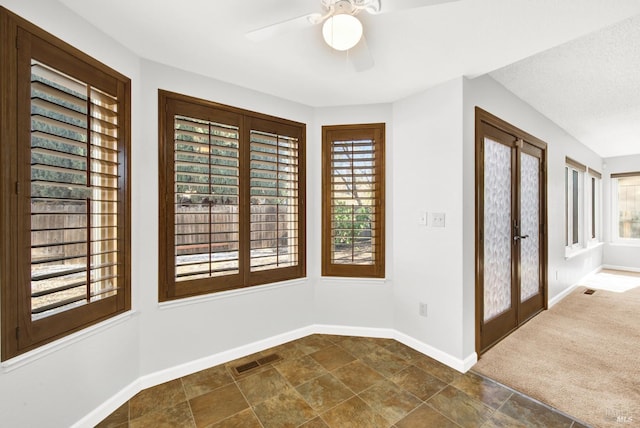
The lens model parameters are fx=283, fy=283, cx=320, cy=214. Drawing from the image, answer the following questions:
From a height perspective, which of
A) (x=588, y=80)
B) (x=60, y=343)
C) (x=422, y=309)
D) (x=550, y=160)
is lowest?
(x=422, y=309)

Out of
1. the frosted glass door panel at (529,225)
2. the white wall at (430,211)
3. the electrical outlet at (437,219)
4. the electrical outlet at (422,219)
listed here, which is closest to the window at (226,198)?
the white wall at (430,211)

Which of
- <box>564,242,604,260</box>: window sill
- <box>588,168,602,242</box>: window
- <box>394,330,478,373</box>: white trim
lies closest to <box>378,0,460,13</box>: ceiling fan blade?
<box>394,330,478,373</box>: white trim

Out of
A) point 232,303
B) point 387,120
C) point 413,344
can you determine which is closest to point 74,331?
point 232,303

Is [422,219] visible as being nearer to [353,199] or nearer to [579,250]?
[353,199]

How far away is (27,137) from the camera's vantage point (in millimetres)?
1447

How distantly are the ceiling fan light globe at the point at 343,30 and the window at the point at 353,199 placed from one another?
1620 mm

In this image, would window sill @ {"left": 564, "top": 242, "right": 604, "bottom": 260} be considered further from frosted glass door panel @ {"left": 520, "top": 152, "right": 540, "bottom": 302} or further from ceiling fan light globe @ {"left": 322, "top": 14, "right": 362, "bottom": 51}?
ceiling fan light globe @ {"left": 322, "top": 14, "right": 362, "bottom": 51}

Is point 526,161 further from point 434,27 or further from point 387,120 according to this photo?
point 434,27

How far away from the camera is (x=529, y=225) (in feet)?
11.2

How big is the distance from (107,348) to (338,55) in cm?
257

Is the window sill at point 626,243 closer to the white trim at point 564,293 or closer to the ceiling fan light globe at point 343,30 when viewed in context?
the white trim at point 564,293

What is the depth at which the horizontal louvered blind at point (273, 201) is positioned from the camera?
2.70 meters

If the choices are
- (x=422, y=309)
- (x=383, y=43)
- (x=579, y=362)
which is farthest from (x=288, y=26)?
(x=579, y=362)

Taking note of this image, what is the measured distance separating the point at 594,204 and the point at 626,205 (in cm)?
78
